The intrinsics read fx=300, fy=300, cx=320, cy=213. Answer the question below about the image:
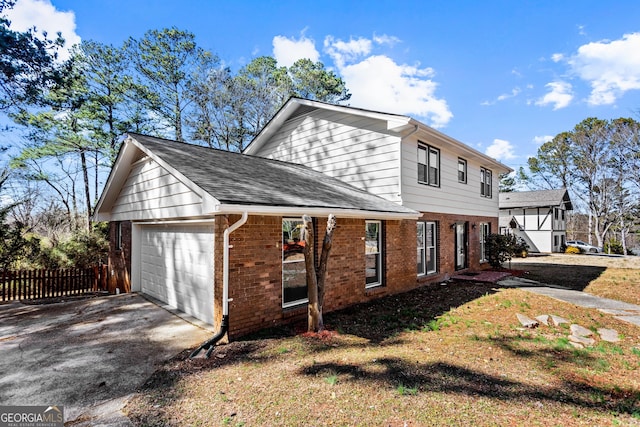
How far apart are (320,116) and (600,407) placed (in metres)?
10.2

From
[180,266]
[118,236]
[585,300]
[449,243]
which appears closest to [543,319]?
[585,300]

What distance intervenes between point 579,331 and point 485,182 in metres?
9.72

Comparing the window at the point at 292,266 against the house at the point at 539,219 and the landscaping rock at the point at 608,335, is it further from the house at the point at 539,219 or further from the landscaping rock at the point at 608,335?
the house at the point at 539,219

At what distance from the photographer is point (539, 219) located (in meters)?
30.4

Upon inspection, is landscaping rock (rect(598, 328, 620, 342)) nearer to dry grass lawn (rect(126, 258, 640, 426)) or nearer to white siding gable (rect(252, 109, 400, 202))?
dry grass lawn (rect(126, 258, 640, 426))

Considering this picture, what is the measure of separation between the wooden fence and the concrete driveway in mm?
1928

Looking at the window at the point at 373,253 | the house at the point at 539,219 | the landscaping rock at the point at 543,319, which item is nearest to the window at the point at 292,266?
the window at the point at 373,253

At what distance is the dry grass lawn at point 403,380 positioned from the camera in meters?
3.16

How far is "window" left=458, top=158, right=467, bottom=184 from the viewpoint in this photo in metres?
12.3

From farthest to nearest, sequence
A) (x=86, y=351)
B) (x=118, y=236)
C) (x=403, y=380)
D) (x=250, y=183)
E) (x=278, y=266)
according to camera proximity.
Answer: (x=118, y=236) < (x=250, y=183) < (x=278, y=266) < (x=86, y=351) < (x=403, y=380)

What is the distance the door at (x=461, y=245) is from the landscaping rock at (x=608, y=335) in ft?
20.6

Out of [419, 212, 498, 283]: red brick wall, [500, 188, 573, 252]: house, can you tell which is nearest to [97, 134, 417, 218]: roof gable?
[419, 212, 498, 283]: red brick wall

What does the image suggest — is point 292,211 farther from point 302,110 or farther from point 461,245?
point 461,245

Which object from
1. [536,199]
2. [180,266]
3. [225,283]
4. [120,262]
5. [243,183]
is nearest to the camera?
[225,283]
